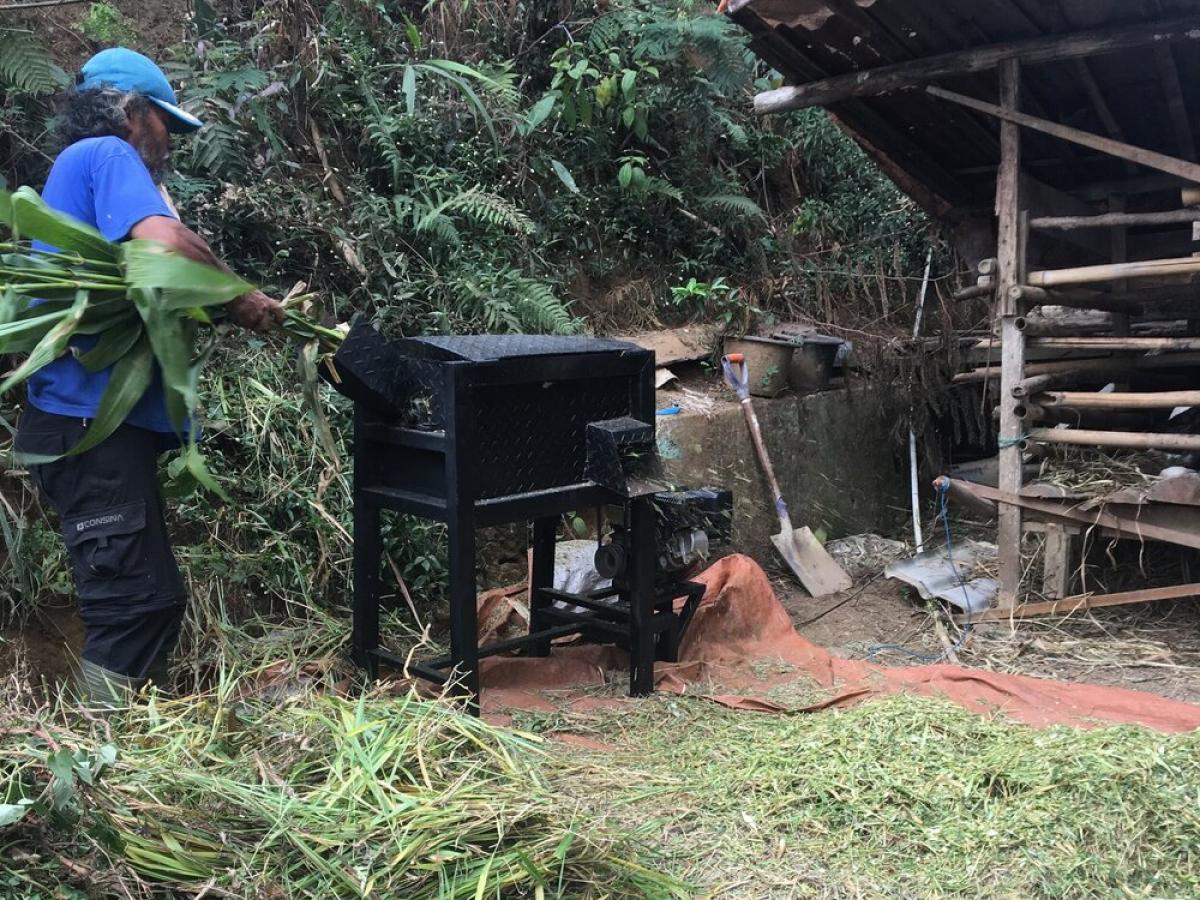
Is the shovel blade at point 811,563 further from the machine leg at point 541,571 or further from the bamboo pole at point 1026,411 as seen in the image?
the machine leg at point 541,571

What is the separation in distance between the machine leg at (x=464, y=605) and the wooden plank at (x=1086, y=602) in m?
2.80

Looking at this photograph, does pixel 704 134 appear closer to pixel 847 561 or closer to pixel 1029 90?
pixel 1029 90

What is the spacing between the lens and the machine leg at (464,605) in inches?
123

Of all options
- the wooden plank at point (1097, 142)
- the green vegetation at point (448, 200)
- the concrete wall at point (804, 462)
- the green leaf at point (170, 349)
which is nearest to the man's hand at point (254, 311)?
the green leaf at point (170, 349)

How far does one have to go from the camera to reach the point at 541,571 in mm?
4055

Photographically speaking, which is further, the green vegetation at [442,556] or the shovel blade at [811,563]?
the shovel blade at [811,563]

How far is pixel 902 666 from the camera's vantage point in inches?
170

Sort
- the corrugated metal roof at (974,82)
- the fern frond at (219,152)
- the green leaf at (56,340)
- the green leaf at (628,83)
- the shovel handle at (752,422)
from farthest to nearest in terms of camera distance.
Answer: the green leaf at (628,83) < the shovel handle at (752,422) < the fern frond at (219,152) < the corrugated metal roof at (974,82) < the green leaf at (56,340)

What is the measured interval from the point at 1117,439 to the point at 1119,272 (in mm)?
751

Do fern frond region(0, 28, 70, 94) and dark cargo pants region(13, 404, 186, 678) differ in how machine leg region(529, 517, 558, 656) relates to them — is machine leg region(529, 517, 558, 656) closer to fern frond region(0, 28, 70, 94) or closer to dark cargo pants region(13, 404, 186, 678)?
dark cargo pants region(13, 404, 186, 678)

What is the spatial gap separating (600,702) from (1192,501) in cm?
265

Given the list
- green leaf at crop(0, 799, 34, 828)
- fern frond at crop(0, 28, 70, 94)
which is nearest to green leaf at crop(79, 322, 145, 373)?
green leaf at crop(0, 799, 34, 828)

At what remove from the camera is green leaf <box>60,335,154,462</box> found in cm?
251

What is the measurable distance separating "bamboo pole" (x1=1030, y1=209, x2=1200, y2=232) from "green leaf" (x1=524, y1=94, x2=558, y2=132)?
2.89 m
